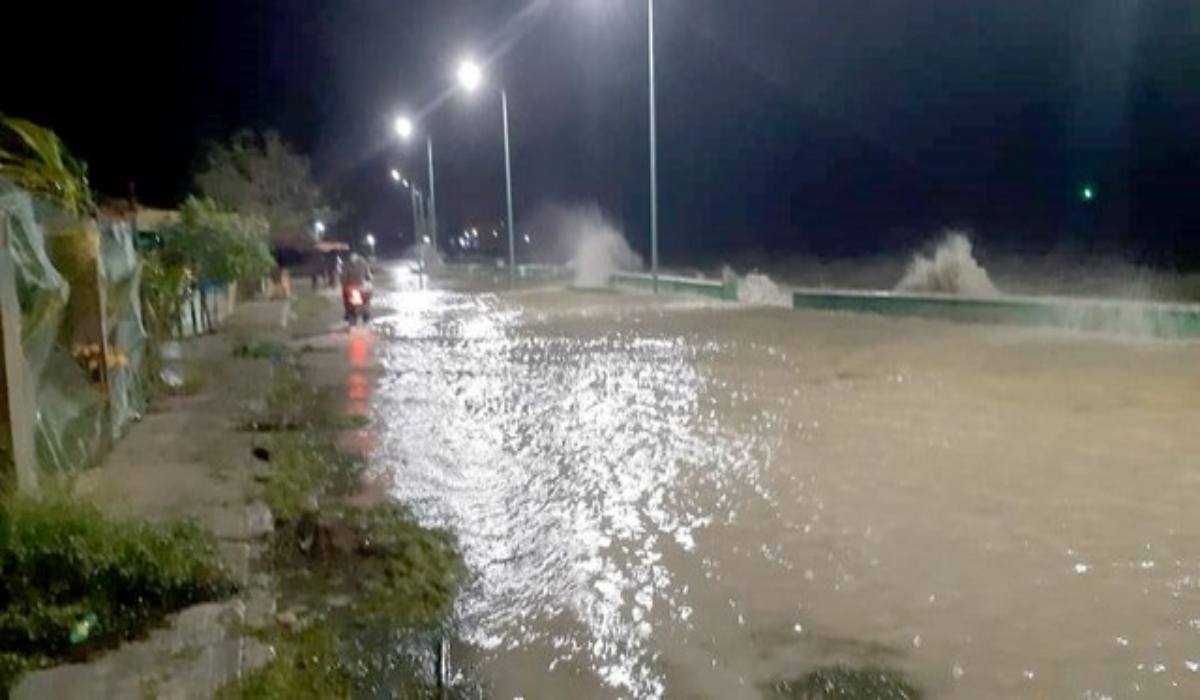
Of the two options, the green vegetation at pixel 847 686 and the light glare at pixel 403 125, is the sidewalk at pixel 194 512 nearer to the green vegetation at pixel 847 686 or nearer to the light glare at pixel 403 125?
the green vegetation at pixel 847 686

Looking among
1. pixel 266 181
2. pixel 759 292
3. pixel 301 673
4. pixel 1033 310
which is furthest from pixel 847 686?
pixel 266 181

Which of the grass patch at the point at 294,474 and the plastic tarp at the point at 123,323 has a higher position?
the plastic tarp at the point at 123,323

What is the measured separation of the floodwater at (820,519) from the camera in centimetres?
587

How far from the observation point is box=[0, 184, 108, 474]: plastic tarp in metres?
7.53

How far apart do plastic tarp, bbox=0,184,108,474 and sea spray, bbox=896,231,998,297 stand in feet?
80.0

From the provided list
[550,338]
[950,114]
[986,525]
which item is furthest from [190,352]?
[950,114]

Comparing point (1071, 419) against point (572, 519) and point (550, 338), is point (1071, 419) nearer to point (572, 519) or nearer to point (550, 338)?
point (572, 519)

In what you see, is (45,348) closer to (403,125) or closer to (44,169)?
(44,169)

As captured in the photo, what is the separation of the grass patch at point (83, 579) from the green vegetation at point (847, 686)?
3.03m

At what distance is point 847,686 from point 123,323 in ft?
27.4

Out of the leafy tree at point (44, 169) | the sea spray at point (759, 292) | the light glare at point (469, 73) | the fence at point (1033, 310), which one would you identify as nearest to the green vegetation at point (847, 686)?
the leafy tree at point (44, 169)

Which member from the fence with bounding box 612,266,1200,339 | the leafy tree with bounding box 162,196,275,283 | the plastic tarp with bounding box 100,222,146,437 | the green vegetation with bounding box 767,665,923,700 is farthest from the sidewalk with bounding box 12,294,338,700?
the fence with bounding box 612,266,1200,339

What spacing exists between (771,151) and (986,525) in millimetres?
88760

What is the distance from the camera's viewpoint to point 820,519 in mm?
8297
